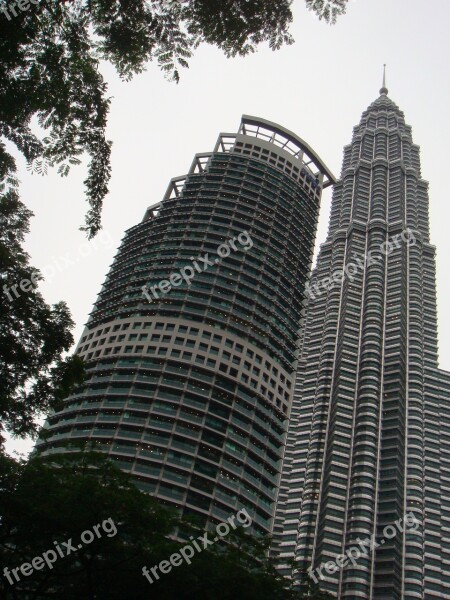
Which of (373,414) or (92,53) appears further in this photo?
(373,414)

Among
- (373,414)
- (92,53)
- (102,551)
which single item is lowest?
(102,551)

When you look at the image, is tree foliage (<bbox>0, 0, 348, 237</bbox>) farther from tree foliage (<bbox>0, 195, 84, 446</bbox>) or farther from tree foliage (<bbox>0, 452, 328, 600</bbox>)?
tree foliage (<bbox>0, 452, 328, 600</bbox>)

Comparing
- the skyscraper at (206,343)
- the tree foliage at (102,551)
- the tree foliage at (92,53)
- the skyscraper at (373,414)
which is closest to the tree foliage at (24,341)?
the tree foliage at (92,53)

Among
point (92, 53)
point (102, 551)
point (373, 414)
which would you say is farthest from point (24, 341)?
point (373, 414)

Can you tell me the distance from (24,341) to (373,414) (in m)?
120

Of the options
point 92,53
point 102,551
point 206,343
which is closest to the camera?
point 92,53

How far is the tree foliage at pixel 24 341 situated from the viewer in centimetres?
1309

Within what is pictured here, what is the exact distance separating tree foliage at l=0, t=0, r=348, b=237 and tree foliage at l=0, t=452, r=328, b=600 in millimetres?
13100

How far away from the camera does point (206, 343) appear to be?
78.6 m

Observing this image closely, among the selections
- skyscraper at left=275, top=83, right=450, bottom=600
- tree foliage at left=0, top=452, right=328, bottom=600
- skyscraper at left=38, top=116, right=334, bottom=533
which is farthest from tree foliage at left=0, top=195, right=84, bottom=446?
skyscraper at left=275, top=83, right=450, bottom=600

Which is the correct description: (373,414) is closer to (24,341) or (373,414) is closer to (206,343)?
(206,343)

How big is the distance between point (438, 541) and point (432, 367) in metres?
41.7

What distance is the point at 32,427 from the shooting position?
13711 mm

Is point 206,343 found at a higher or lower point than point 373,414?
lower
